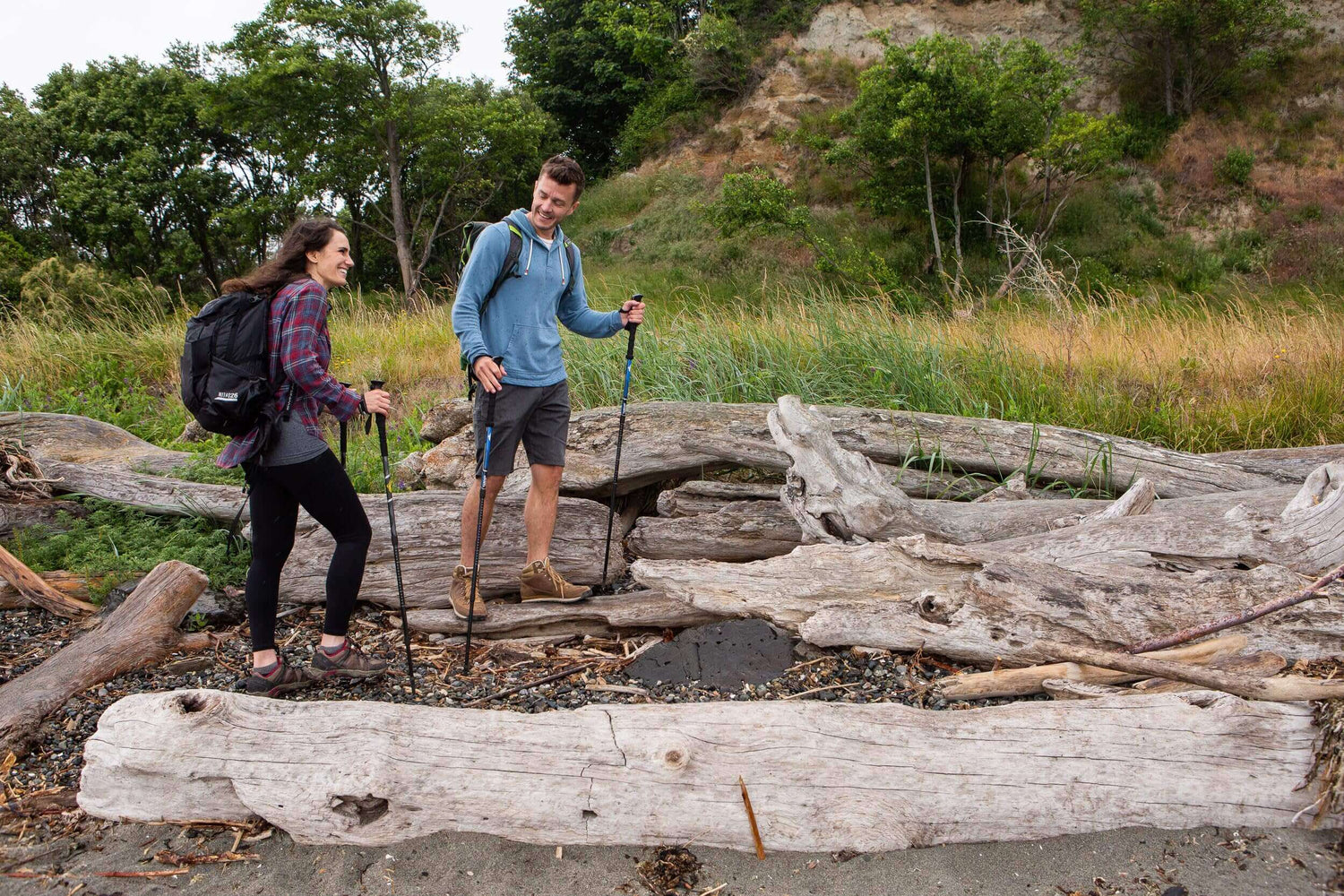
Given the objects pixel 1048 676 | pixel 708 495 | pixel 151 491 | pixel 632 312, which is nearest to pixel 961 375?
pixel 708 495

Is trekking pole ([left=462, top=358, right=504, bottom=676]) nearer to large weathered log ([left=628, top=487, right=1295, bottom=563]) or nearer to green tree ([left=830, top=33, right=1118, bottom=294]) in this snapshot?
large weathered log ([left=628, top=487, right=1295, bottom=563])

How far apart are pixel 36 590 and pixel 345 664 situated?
7.41 feet

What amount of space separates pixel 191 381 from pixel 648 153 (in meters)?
29.3

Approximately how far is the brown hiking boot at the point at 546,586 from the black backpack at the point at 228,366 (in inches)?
59.3

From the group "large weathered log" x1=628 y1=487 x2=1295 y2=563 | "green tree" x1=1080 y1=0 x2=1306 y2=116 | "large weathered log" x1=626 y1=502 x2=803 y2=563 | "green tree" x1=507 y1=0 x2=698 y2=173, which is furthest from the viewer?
"green tree" x1=507 y1=0 x2=698 y2=173

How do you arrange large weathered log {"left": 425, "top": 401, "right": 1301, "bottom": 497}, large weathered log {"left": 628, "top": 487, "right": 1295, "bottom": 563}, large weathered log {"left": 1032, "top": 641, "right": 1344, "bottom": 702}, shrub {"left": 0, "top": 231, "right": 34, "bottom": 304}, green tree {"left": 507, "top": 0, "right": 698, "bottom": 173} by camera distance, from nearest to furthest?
large weathered log {"left": 1032, "top": 641, "right": 1344, "bottom": 702} < large weathered log {"left": 628, "top": 487, "right": 1295, "bottom": 563} < large weathered log {"left": 425, "top": 401, "right": 1301, "bottom": 497} < shrub {"left": 0, "top": 231, "right": 34, "bottom": 304} < green tree {"left": 507, "top": 0, "right": 698, "bottom": 173}

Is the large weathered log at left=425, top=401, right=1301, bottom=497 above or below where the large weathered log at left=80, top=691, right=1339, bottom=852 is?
above

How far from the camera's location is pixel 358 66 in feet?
76.9

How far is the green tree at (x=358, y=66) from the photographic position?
22953 millimetres

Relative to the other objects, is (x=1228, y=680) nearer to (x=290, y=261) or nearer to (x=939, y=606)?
(x=939, y=606)

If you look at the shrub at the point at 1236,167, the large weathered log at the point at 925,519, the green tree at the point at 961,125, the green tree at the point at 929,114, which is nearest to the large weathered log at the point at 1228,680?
the large weathered log at the point at 925,519

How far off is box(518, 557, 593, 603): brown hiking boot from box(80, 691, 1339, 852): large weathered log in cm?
143

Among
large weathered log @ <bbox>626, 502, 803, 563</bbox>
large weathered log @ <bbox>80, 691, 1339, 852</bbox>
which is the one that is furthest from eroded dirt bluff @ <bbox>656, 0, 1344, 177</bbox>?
large weathered log @ <bbox>80, 691, 1339, 852</bbox>

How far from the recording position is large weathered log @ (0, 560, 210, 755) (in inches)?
137
